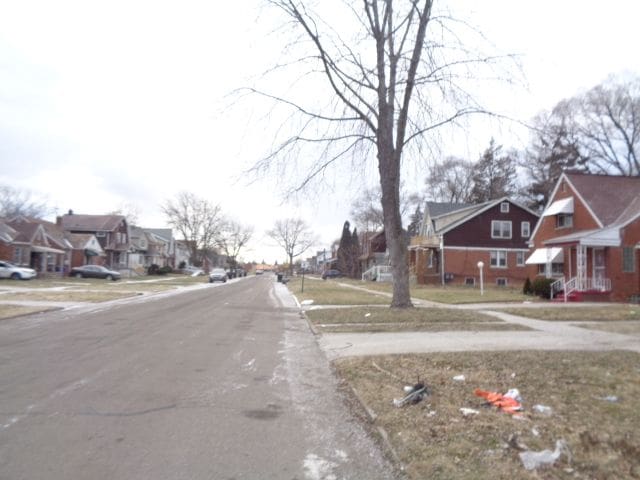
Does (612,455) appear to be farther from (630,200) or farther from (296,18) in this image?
(630,200)

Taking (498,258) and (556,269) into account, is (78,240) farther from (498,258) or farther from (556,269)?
(556,269)

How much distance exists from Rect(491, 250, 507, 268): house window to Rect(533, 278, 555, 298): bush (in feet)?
53.2

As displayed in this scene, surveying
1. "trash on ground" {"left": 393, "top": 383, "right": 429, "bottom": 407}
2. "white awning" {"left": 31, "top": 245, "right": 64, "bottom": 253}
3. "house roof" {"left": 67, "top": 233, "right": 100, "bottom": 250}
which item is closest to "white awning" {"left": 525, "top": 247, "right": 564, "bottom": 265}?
"trash on ground" {"left": 393, "top": 383, "right": 429, "bottom": 407}

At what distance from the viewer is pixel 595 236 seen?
24266 millimetres

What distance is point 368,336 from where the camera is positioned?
40.0ft

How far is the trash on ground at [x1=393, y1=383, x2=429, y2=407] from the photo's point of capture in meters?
6.07

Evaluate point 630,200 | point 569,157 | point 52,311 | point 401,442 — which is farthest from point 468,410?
point 569,157

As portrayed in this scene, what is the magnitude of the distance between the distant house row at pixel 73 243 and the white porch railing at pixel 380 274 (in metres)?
29.9

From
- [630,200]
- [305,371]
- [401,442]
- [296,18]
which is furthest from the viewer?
[630,200]

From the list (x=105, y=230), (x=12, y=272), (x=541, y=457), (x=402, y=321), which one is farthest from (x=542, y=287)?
(x=105, y=230)

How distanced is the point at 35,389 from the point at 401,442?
16.5 feet

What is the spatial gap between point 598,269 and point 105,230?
55.3 meters

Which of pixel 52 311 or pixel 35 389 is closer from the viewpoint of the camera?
pixel 35 389

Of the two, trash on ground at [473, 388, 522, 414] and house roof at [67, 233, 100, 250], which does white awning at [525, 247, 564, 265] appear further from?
house roof at [67, 233, 100, 250]
